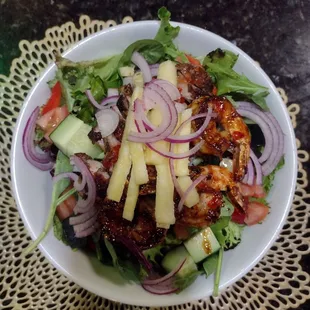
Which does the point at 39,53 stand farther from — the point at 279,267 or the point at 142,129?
the point at 279,267

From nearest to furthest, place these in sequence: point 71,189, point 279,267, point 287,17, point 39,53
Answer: point 71,189 < point 279,267 < point 39,53 < point 287,17

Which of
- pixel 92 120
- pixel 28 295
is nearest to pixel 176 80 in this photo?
pixel 92 120

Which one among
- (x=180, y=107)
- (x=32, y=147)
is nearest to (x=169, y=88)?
(x=180, y=107)

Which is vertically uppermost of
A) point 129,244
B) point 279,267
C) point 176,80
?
point 176,80

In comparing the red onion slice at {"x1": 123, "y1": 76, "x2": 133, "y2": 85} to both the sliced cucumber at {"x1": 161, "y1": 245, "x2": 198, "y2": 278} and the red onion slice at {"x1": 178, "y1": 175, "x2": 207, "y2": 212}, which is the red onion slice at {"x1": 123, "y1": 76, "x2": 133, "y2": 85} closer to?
the red onion slice at {"x1": 178, "y1": 175, "x2": 207, "y2": 212}

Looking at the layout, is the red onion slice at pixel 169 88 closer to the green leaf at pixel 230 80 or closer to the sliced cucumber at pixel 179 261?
the green leaf at pixel 230 80

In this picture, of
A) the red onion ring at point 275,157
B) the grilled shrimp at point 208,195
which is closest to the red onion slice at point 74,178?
the grilled shrimp at point 208,195
